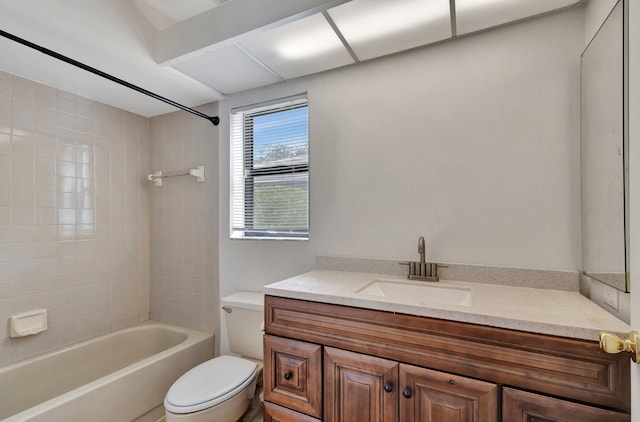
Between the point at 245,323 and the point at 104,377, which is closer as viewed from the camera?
the point at 104,377

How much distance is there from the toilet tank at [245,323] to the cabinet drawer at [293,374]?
20.5 inches

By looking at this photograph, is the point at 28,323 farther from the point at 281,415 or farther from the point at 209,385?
the point at 281,415

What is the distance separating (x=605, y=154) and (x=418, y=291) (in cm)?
92

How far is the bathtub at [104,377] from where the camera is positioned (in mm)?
1545

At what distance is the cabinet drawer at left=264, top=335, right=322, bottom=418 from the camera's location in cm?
125

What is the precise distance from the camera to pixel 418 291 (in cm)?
147

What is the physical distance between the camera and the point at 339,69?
1850 millimetres

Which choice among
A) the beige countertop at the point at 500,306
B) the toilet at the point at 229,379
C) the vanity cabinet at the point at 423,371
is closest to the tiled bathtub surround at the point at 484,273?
the beige countertop at the point at 500,306

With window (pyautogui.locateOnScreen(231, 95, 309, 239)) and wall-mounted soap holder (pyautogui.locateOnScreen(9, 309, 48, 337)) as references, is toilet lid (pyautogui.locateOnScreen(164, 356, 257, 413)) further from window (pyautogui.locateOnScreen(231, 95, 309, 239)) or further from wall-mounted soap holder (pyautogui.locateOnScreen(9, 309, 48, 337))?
wall-mounted soap holder (pyautogui.locateOnScreen(9, 309, 48, 337))

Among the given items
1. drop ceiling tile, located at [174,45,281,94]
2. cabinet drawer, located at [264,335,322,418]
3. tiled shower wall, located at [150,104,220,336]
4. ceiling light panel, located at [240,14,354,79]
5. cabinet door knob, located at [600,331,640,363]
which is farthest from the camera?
tiled shower wall, located at [150,104,220,336]

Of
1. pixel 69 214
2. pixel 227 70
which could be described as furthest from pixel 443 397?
pixel 69 214

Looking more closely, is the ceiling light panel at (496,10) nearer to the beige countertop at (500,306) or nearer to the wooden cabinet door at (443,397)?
the beige countertop at (500,306)

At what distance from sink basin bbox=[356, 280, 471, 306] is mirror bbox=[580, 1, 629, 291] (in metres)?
0.50

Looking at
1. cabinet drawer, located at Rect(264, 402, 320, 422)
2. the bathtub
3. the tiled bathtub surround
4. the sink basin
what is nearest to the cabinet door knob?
the sink basin
